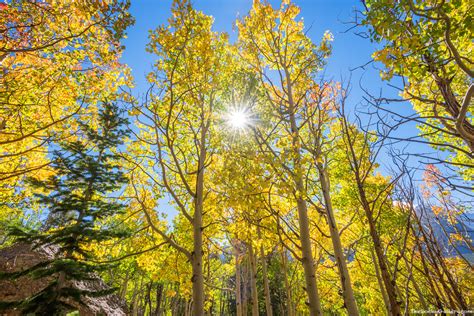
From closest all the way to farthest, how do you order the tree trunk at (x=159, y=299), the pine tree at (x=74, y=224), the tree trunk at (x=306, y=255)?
1. the tree trunk at (x=306, y=255)
2. the pine tree at (x=74, y=224)
3. the tree trunk at (x=159, y=299)

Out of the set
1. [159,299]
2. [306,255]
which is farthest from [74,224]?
[159,299]

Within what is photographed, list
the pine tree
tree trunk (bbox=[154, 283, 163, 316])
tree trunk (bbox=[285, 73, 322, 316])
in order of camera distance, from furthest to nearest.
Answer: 1. tree trunk (bbox=[154, 283, 163, 316])
2. the pine tree
3. tree trunk (bbox=[285, 73, 322, 316])

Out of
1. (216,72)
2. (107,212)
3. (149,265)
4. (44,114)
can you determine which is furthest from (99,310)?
(216,72)

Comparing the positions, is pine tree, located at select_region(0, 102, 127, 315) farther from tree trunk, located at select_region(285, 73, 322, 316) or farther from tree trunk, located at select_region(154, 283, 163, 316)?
tree trunk, located at select_region(154, 283, 163, 316)

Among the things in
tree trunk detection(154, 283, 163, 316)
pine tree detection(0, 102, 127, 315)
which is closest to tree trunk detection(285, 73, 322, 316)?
pine tree detection(0, 102, 127, 315)

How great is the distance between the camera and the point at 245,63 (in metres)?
6.28

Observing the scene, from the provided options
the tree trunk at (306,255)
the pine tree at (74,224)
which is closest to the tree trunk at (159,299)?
the pine tree at (74,224)

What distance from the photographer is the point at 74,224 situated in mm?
7930

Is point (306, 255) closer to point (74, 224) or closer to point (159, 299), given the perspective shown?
point (74, 224)

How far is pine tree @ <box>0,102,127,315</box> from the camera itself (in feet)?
21.8

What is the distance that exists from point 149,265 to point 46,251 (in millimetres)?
9989

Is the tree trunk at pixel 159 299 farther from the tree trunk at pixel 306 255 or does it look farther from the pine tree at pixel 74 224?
the tree trunk at pixel 306 255

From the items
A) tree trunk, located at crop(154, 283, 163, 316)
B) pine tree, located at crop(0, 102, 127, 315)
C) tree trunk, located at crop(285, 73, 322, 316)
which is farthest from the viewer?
tree trunk, located at crop(154, 283, 163, 316)

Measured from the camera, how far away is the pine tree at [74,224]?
6.64m
